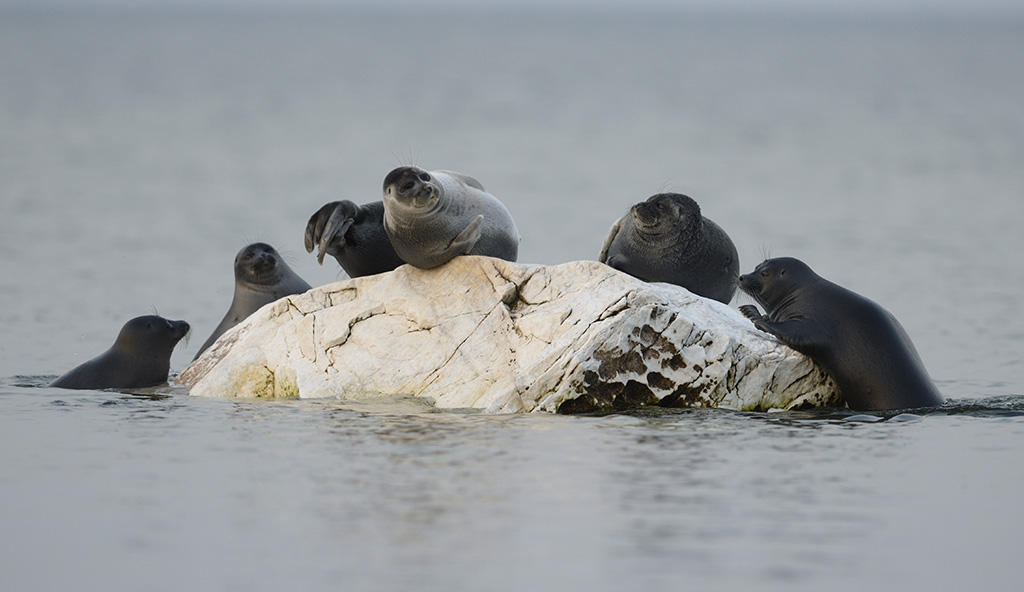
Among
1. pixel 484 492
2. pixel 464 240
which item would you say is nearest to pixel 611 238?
pixel 464 240

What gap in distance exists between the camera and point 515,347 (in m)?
9.75

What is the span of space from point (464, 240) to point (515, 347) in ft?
3.33

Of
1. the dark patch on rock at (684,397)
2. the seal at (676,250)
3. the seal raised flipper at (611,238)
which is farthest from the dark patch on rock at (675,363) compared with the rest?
the seal raised flipper at (611,238)

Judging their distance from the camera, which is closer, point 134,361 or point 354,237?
point 354,237

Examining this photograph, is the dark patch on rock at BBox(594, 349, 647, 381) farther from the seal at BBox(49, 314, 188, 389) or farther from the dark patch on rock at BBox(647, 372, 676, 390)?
the seal at BBox(49, 314, 188, 389)

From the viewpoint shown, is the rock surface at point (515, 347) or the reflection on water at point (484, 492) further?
the rock surface at point (515, 347)

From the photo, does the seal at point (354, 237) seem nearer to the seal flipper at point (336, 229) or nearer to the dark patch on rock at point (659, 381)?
the seal flipper at point (336, 229)

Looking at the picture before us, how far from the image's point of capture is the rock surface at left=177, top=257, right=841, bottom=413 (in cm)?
949

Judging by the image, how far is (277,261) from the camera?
1217cm

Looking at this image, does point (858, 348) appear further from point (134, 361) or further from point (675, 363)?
point (134, 361)

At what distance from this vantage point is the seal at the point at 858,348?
32.0 feet

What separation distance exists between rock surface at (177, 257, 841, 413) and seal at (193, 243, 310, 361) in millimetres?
1179

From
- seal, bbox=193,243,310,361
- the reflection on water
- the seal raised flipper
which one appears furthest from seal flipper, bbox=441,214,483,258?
seal, bbox=193,243,310,361

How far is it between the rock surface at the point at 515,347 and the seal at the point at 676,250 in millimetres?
870
